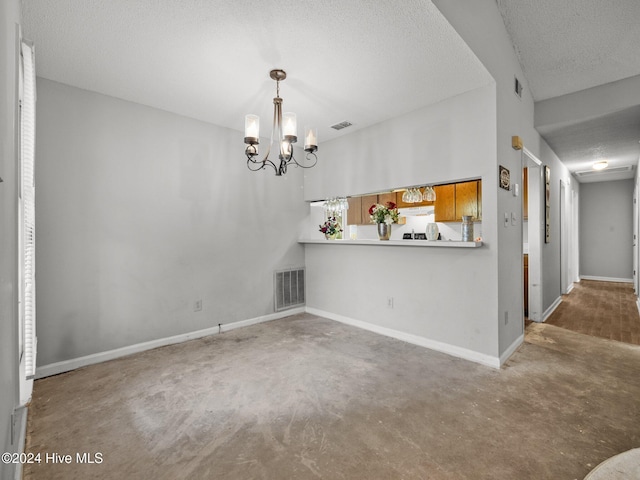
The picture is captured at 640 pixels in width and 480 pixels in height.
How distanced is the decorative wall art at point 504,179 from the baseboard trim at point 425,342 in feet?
5.32

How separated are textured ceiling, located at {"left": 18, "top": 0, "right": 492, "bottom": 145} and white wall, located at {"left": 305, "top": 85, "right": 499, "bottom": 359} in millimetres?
327

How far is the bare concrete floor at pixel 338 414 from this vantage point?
1.64m

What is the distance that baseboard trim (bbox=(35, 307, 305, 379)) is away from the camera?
8.90 ft

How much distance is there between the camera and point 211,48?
234 cm

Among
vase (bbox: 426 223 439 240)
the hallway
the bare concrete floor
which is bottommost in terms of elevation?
the bare concrete floor

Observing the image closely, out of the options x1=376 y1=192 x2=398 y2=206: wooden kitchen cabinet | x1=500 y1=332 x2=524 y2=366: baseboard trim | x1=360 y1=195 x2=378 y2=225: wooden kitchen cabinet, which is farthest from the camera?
x1=360 y1=195 x2=378 y2=225: wooden kitchen cabinet

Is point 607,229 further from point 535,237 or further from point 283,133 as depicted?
point 283,133

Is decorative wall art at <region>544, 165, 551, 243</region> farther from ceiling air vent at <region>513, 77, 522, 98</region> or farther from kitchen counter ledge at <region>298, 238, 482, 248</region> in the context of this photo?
kitchen counter ledge at <region>298, 238, 482, 248</region>

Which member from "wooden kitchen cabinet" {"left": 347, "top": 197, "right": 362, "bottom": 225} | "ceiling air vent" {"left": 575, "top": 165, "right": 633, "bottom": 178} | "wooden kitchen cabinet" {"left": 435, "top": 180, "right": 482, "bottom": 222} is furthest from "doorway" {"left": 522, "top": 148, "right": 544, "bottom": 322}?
"ceiling air vent" {"left": 575, "top": 165, "right": 633, "bottom": 178}

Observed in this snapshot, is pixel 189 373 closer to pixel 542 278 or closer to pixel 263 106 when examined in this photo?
pixel 263 106

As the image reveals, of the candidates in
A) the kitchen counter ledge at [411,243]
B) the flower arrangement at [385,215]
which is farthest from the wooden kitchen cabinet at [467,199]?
the kitchen counter ledge at [411,243]

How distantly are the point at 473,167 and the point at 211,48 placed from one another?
2.49 m

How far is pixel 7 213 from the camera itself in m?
1.18

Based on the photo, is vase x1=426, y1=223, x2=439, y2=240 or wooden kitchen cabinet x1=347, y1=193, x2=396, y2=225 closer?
vase x1=426, y1=223, x2=439, y2=240
